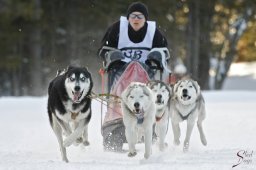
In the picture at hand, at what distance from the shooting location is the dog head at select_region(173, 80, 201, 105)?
7.80 m

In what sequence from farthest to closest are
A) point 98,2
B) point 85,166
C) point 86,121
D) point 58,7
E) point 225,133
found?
1. point 58,7
2. point 98,2
3. point 225,133
4. point 86,121
5. point 85,166

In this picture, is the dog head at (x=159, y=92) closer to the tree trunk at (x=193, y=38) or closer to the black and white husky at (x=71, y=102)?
the black and white husky at (x=71, y=102)

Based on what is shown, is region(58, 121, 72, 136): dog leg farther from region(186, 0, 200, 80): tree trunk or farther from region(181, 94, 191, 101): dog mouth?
region(186, 0, 200, 80): tree trunk

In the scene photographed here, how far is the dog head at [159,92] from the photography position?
7.43 meters

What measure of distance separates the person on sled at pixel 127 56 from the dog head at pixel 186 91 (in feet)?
1.10

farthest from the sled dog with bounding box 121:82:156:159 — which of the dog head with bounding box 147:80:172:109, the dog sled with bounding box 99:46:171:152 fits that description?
the dog sled with bounding box 99:46:171:152

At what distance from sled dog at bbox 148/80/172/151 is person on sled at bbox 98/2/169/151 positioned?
327mm

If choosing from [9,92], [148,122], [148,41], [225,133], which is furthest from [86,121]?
[9,92]

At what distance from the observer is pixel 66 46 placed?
28.3 metres

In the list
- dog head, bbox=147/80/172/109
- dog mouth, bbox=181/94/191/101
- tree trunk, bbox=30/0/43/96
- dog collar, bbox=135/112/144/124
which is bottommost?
tree trunk, bbox=30/0/43/96

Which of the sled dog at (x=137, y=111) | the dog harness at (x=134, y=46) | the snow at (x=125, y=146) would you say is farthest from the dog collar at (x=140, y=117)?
the dog harness at (x=134, y=46)

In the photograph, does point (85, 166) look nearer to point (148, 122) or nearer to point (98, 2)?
point (148, 122)

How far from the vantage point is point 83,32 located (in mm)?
28938

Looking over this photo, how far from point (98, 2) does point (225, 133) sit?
1698 cm
